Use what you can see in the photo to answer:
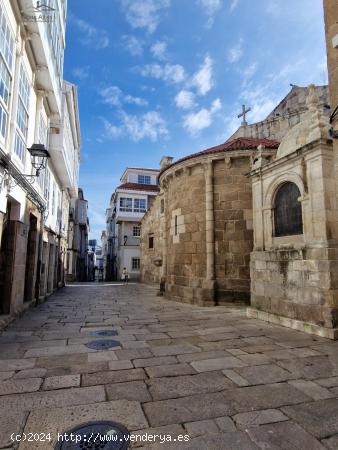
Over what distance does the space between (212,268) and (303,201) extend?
4.48 metres

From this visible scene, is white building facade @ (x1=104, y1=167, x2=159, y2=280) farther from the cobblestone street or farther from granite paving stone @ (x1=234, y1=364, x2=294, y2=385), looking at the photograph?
granite paving stone @ (x1=234, y1=364, x2=294, y2=385)

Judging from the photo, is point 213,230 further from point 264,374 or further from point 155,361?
point 264,374

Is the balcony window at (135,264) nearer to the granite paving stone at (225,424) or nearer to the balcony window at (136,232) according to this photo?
the balcony window at (136,232)

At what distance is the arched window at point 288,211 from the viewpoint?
694cm

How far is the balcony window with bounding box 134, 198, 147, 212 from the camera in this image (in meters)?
32.2

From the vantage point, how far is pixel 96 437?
7.99 feet

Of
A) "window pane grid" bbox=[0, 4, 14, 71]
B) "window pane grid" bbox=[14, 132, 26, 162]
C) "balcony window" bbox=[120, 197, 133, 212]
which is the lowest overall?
"window pane grid" bbox=[14, 132, 26, 162]

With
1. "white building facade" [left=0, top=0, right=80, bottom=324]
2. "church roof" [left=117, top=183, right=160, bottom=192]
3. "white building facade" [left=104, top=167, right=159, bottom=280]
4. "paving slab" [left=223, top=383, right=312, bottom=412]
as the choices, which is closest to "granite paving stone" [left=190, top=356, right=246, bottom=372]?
"paving slab" [left=223, top=383, right=312, bottom=412]

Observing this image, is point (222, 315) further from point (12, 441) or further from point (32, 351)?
point (12, 441)

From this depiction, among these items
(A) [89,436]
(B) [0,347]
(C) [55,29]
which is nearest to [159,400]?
(A) [89,436]

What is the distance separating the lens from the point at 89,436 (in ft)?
8.04

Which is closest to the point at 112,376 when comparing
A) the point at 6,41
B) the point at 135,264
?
the point at 6,41

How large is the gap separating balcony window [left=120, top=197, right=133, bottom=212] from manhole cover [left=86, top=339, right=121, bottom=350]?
26.6 m

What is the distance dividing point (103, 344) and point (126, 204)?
89.7ft
